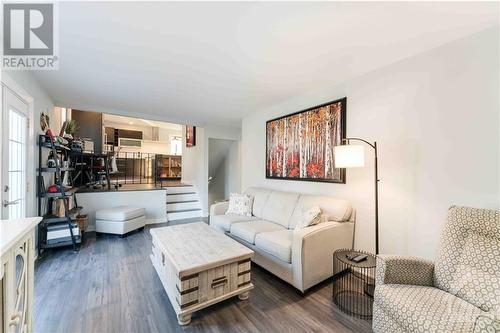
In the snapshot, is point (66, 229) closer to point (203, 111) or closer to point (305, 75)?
point (203, 111)

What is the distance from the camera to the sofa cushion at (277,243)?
7.18 ft

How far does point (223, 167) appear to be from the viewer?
6.84 metres

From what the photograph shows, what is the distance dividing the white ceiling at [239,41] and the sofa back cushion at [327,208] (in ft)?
5.06

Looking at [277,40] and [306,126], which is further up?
[277,40]

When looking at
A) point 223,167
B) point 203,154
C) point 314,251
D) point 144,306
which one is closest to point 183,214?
point 203,154

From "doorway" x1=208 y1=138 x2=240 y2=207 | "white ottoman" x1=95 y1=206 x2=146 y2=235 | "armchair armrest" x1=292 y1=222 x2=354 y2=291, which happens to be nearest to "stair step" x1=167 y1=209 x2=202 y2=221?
"doorway" x1=208 y1=138 x2=240 y2=207

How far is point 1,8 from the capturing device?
152 cm

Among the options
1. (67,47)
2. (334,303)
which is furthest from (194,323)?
(67,47)

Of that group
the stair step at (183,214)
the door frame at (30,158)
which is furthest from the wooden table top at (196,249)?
the stair step at (183,214)

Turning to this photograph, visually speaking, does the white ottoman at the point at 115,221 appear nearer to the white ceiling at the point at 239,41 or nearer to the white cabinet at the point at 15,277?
the white ceiling at the point at 239,41

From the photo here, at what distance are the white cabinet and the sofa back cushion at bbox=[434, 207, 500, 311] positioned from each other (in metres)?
2.51

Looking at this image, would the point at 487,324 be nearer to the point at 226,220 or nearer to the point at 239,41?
the point at 239,41

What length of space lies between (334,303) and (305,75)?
2.48m

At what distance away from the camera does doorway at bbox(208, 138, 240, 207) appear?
6148mm
